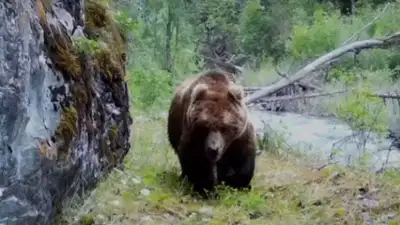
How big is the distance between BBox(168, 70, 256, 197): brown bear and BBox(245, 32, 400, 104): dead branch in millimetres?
2982

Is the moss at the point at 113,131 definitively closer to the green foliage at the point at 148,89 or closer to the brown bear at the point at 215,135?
the brown bear at the point at 215,135

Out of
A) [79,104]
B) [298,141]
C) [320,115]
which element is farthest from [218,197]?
[320,115]

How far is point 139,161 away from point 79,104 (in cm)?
191

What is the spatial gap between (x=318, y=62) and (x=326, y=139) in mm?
1038

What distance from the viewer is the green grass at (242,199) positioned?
15.3 feet

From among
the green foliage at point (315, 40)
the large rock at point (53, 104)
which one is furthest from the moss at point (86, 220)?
the green foliage at point (315, 40)

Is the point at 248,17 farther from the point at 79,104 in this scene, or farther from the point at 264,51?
the point at 79,104

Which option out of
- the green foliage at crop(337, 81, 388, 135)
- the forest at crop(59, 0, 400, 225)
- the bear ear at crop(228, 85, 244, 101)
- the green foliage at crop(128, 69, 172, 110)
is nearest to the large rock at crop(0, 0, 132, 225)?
the forest at crop(59, 0, 400, 225)

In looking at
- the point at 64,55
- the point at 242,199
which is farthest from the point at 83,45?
the point at 242,199

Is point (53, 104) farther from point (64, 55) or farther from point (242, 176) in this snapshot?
point (242, 176)

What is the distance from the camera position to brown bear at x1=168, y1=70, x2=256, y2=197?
5.25 metres

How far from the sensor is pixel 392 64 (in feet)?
44.7

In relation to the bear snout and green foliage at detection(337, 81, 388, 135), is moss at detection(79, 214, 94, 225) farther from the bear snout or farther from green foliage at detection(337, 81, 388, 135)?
green foliage at detection(337, 81, 388, 135)

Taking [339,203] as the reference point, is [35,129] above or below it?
above
